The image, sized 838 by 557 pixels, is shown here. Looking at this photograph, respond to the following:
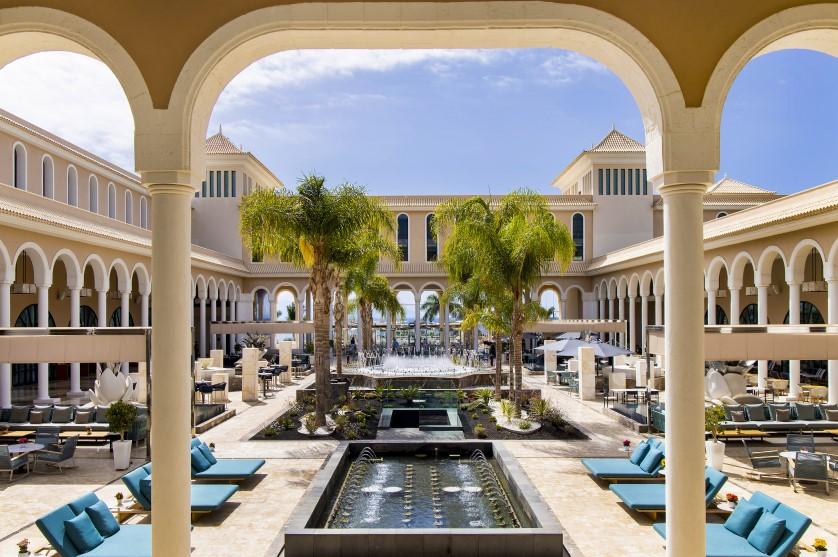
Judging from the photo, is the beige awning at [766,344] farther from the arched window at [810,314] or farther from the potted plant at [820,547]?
the arched window at [810,314]

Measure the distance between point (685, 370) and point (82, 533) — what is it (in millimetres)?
6912

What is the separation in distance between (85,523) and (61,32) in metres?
5.63

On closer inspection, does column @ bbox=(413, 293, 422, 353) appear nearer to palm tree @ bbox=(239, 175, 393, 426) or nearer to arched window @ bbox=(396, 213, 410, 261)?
arched window @ bbox=(396, 213, 410, 261)

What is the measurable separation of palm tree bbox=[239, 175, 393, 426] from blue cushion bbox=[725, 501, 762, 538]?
1045cm

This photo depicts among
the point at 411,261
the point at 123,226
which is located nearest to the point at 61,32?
the point at 123,226

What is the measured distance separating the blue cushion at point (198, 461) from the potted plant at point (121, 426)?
2.50 metres

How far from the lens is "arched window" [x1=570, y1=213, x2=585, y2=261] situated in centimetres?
4384

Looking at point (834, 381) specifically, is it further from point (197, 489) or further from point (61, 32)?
point (61, 32)

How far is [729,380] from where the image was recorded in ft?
57.0

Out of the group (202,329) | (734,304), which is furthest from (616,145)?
(202,329)

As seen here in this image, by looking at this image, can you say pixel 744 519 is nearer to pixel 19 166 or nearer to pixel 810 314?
pixel 810 314

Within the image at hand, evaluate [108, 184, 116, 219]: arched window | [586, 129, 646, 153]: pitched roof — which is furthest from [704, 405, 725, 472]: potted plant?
[586, 129, 646, 153]: pitched roof

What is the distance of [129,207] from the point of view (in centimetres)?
3753

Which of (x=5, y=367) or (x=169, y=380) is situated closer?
(x=169, y=380)
